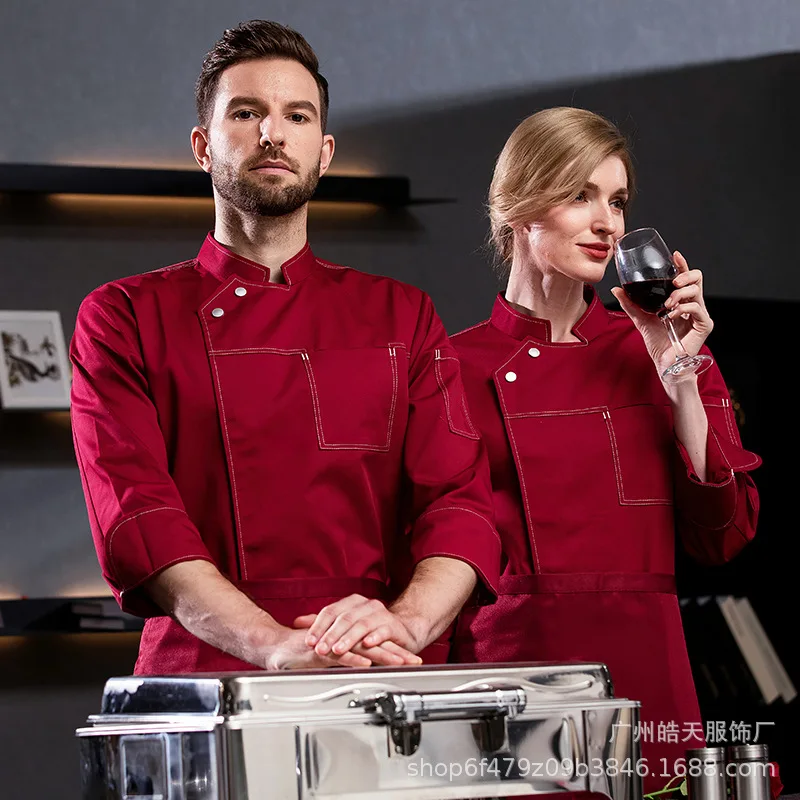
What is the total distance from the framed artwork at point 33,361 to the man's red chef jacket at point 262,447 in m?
2.23

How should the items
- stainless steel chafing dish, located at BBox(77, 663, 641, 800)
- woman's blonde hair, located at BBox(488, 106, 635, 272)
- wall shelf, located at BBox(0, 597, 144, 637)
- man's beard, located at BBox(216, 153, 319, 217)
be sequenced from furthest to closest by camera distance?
wall shelf, located at BBox(0, 597, 144, 637)
woman's blonde hair, located at BBox(488, 106, 635, 272)
man's beard, located at BBox(216, 153, 319, 217)
stainless steel chafing dish, located at BBox(77, 663, 641, 800)

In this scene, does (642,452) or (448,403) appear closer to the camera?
(448,403)

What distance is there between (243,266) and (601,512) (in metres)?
0.66

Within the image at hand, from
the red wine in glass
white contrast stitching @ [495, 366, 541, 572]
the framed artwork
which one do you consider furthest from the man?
the framed artwork

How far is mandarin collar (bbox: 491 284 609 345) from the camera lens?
222 cm

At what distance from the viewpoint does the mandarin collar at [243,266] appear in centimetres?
187

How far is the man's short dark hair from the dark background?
2245 millimetres

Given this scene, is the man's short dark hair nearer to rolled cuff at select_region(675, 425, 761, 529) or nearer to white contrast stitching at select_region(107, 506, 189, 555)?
white contrast stitching at select_region(107, 506, 189, 555)

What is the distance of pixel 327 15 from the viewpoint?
4414 mm

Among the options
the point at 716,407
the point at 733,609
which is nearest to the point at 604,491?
the point at 716,407

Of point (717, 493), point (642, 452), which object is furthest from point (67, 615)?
point (717, 493)

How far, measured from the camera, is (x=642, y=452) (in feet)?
6.93

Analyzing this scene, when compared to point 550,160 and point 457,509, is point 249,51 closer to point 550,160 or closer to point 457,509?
point 550,160

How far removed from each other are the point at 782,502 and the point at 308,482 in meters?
2.76
